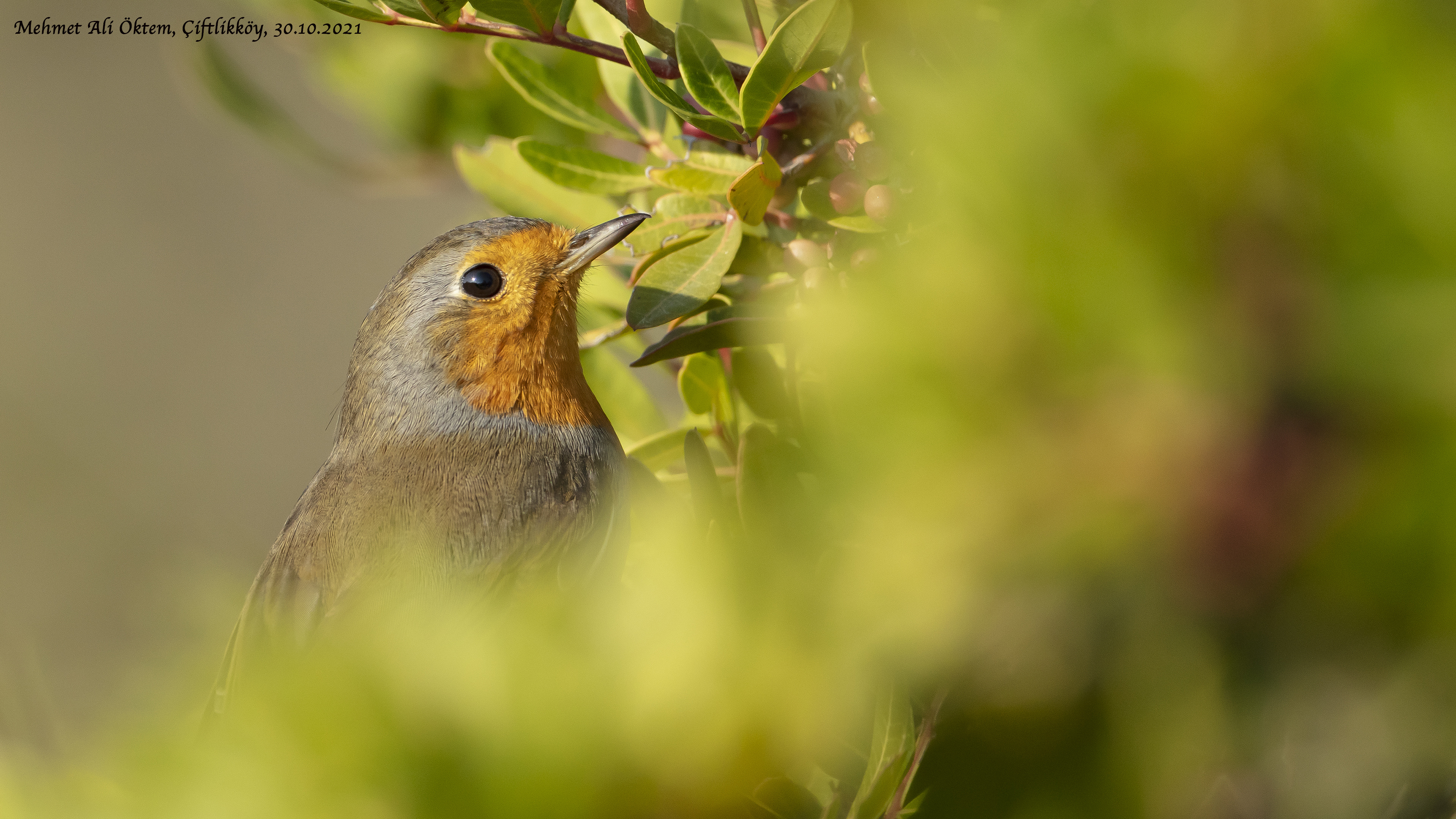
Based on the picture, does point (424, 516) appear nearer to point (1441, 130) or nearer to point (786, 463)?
point (786, 463)

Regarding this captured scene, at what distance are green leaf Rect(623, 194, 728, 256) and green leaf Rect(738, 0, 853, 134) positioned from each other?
0.76ft

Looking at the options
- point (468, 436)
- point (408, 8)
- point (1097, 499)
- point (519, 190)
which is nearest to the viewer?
point (1097, 499)

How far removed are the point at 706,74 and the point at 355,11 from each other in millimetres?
376

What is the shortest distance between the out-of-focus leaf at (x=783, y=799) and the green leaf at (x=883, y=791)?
47 mm

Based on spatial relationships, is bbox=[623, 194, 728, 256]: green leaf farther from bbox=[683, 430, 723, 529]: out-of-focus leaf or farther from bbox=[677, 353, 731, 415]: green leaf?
bbox=[683, 430, 723, 529]: out-of-focus leaf

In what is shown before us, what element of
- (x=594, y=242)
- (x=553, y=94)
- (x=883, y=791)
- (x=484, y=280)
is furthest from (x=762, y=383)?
(x=484, y=280)

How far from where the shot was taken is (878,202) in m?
1.05

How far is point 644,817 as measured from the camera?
0.44m

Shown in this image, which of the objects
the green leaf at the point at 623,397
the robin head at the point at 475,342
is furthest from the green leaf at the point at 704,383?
the robin head at the point at 475,342

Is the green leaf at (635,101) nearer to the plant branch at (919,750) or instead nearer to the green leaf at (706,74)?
the green leaf at (706,74)

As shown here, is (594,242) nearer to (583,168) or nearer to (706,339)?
(583,168)

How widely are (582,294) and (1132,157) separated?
80.9 inches

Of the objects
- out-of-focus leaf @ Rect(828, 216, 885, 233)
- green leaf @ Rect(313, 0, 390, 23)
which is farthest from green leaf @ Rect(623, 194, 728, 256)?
green leaf @ Rect(313, 0, 390, 23)

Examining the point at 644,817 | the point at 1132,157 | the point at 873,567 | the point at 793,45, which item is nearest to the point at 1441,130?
the point at 1132,157
